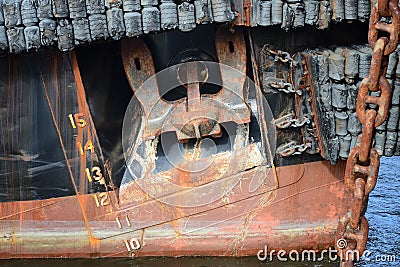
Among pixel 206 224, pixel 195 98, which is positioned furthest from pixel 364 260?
pixel 195 98

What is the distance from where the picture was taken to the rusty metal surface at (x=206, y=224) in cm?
351

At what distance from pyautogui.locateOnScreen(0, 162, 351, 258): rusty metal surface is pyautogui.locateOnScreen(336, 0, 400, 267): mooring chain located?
1.23 meters

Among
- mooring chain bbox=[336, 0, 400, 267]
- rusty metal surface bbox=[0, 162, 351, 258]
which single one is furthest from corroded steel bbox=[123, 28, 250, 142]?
mooring chain bbox=[336, 0, 400, 267]

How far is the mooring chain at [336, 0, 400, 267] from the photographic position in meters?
2.12

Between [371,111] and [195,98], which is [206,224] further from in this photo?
[371,111]

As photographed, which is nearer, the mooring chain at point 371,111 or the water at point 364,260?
the mooring chain at point 371,111

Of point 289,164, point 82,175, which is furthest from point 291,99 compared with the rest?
point 82,175

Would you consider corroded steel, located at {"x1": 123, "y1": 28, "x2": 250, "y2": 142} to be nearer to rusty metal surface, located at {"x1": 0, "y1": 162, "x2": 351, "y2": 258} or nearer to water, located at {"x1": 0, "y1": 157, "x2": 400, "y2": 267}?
rusty metal surface, located at {"x1": 0, "y1": 162, "x2": 351, "y2": 258}

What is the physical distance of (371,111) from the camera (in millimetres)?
2158

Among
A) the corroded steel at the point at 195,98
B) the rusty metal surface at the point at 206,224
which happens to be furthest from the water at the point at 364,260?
the corroded steel at the point at 195,98

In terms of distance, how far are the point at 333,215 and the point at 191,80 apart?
1064 millimetres

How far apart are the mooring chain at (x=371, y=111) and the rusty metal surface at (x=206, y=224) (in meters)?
1.23

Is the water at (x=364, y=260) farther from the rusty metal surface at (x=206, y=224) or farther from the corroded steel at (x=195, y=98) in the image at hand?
the corroded steel at (x=195, y=98)

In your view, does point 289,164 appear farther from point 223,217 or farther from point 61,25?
point 61,25
